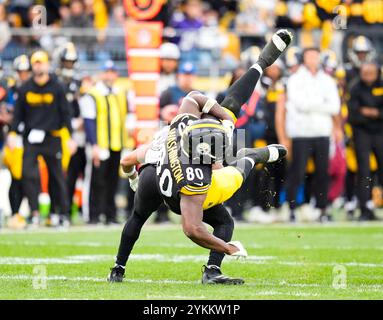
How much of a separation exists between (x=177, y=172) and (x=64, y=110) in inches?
261

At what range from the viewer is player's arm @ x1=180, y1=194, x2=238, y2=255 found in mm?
7715

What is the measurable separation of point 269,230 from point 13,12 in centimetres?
861

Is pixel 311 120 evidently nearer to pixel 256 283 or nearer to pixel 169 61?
pixel 169 61

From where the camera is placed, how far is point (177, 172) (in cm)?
788

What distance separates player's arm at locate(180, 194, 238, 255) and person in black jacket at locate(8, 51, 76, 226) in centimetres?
653

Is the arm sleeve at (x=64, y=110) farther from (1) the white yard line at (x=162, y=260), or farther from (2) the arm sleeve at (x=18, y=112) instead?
(1) the white yard line at (x=162, y=260)

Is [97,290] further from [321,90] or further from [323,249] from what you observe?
[321,90]

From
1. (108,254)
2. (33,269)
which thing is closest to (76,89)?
(108,254)

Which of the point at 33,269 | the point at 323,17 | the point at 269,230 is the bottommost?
the point at 269,230

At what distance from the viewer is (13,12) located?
66.8 ft

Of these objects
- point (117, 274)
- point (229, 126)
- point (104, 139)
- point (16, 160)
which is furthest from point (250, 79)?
point (16, 160)

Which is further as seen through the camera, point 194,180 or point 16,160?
point 16,160

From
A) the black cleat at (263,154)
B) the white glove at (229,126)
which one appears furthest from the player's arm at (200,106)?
the black cleat at (263,154)

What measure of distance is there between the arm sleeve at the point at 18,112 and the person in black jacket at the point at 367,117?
4.52 metres
